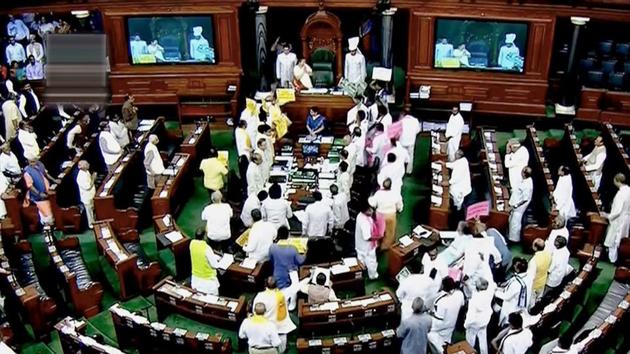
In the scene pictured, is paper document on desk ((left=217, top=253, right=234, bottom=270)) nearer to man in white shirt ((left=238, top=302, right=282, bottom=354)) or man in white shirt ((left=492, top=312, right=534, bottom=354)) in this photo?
man in white shirt ((left=238, top=302, right=282, bottom=354))

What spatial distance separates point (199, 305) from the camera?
12.1 meters

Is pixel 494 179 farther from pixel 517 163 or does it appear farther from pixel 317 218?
pixel 317 218

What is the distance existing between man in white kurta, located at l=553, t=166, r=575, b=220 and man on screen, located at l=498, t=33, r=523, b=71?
4497 millimetres

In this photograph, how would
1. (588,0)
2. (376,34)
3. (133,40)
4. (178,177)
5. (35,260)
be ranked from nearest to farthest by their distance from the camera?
A: 1. (35,260)
2. (178,177)
3. (588,0)
4. (133,40)
5. (376,34)

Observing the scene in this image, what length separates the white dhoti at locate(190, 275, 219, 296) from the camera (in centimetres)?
1253

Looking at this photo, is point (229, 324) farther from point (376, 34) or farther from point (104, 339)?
point (376, 34)

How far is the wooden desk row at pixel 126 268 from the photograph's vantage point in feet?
42.2

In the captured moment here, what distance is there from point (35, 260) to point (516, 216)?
822cm

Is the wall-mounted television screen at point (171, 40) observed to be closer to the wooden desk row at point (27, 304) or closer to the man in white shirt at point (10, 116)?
the man in white shirt at point (10, 116)

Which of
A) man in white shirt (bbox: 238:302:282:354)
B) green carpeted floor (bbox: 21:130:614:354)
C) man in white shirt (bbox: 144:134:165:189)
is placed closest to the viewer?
man in white shirt (bbox: 238:302:282:354)

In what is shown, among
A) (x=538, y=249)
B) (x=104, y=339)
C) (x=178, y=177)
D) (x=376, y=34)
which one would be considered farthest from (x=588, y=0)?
(x=104, y=339)

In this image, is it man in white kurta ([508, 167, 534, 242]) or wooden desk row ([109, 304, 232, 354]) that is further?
man in white kurta ([508, 167, 534, 242])

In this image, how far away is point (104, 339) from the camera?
12.2m

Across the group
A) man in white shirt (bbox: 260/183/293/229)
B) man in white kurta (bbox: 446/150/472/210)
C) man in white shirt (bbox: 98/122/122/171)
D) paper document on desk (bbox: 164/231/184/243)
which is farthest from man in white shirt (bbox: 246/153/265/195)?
man in white kurta (bbox: 446/150/472/210)
